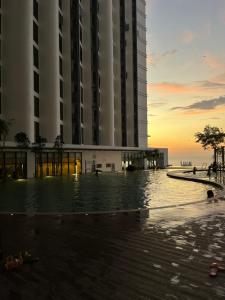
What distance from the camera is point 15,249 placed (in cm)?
1045

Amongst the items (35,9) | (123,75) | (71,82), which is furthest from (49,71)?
(123,75)

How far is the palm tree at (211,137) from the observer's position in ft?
274

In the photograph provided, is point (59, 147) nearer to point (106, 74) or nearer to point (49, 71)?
point (49, 71)

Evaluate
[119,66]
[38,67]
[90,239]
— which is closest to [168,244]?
[90,239]

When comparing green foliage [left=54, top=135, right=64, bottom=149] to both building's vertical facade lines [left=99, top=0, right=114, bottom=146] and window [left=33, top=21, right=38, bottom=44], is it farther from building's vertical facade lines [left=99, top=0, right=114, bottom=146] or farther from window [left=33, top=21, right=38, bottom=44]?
building's vertical facade lines [left=99, top=0, right=114, bottom=146]

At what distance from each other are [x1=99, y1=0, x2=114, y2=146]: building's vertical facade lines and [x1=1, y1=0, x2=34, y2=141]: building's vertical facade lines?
29.3 meters

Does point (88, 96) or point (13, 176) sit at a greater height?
point (88, 96)

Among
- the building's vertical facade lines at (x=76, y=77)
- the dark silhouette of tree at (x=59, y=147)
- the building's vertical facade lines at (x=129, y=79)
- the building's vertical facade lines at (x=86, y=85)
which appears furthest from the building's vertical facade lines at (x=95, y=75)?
the building's vertical facade lines at (x=129, y=79)

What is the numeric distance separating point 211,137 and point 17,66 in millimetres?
45737

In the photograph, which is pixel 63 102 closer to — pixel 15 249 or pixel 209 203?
pixel 209 203

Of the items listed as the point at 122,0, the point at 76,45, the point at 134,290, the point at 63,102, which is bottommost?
the point at 134,290

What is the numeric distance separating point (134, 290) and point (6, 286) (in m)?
2.40

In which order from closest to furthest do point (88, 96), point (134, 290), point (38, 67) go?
1. point (134, 290)
2. point (38, 67)
3. point (88, 96)

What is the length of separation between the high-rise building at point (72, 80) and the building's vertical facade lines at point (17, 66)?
0.13 metres
